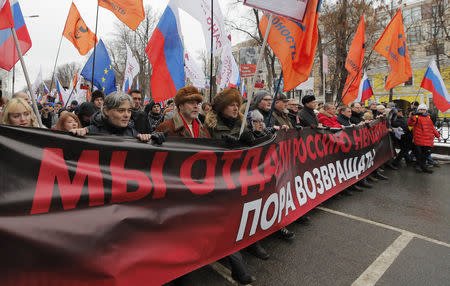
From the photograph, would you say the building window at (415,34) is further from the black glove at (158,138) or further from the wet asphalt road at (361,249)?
the black glove at (158,138)

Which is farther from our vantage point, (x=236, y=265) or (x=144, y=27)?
(x=144, y=27)

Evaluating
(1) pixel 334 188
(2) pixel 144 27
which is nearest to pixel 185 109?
(1) pixel 334 188

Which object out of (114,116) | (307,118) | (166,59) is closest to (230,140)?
(114,116)

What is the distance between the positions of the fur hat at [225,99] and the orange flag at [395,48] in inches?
209

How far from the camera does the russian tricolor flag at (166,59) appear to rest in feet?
14.1

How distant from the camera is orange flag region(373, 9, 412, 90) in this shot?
21.9 ft

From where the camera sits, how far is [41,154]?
1.71m

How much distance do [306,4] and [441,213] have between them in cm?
366

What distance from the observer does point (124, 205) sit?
192 centimetres

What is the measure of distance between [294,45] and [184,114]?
5.24ft

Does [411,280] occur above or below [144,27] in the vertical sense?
below

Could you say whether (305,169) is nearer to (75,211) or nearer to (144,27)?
(75,211)

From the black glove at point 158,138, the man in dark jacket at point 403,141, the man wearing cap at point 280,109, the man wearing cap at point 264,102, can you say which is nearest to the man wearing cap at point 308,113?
the man wearing cap at point 280,109

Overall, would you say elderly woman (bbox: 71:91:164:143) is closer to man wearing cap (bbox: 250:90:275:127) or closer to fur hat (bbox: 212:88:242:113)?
fur hat (bbox: 212:88:242:113)
